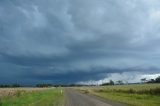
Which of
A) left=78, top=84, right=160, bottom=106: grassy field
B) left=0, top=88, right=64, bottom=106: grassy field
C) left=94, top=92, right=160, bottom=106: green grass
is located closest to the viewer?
left=94, top=92, right=160, bottom=106: green grass

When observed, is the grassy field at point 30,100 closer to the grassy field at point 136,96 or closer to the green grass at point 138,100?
the green grass at point 138,100

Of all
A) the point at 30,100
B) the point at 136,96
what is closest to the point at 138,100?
the point at 136,96

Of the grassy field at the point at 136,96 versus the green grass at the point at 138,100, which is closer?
the green grass at the point at 138,100

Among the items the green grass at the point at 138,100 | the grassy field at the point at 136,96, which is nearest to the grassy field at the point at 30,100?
the green grass at the point at 138,100

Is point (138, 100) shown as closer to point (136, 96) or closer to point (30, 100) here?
point (136, 96)

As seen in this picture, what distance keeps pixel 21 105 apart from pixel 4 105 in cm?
336

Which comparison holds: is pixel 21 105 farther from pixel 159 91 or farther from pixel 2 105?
pixel 159 91

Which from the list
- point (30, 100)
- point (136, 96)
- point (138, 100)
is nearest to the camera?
point (138, 100)

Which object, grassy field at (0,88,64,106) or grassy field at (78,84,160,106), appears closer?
grassy field at (0,88,64,106)

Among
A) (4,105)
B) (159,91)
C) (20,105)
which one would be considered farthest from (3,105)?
(159,91)

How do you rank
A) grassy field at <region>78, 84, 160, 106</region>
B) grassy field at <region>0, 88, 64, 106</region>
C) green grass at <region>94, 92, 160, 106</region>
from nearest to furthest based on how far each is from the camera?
green grass at <region>94, 92, 160, 106</region> < grassy field at <region>0, 88, 64, 106</region> < grassy field at <region>78, 84, 160, 106</region>

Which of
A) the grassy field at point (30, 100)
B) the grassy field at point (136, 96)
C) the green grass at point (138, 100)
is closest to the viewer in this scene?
the green grass at point (138, 100)

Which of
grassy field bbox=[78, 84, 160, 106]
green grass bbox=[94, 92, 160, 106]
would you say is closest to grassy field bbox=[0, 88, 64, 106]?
green grass bbox=[94, 92, 160, 106]

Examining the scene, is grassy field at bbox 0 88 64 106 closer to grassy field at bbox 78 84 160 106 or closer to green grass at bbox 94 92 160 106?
green grass at bbox 94 92 160 106
